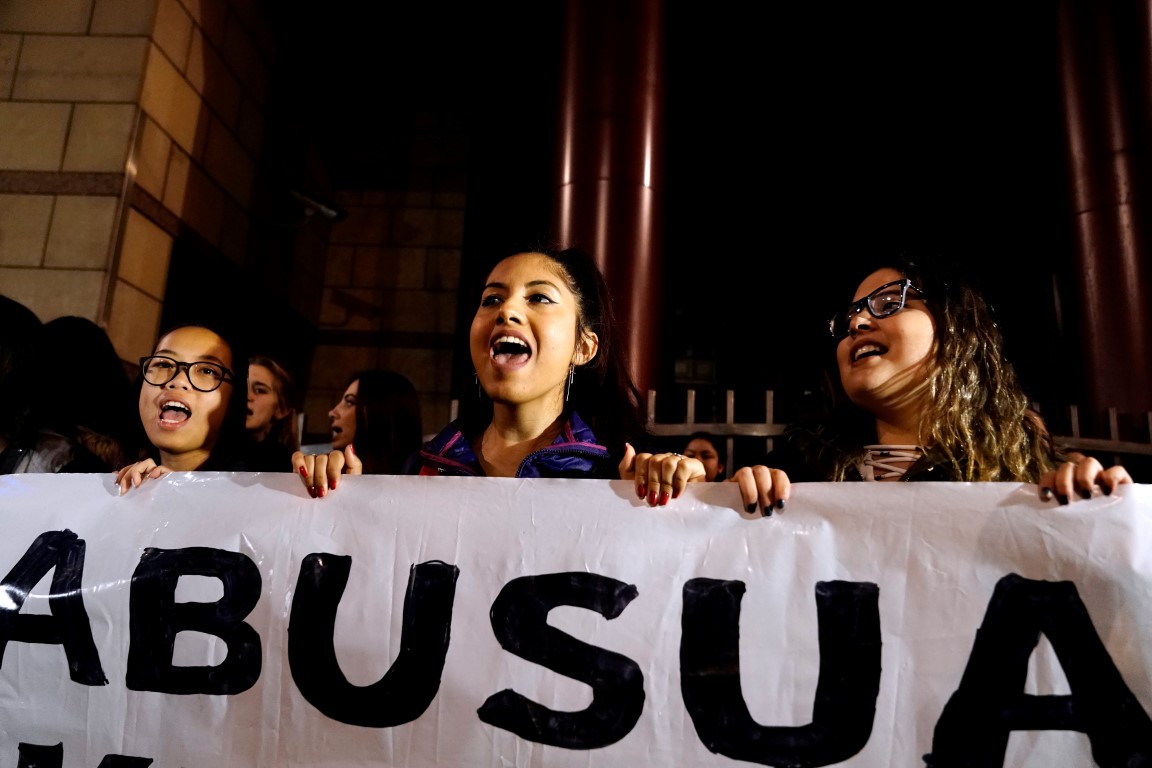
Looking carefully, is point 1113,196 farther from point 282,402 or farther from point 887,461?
point 282,402

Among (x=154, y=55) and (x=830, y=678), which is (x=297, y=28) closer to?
(x=154, y=55)

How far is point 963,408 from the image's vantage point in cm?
173

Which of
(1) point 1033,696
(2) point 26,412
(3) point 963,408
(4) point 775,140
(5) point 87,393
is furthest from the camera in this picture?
(4) point 775,140

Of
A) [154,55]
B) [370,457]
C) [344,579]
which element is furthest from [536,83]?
[344,579]

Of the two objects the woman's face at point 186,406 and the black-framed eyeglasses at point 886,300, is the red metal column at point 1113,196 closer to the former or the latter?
the black-framed eyeglasses at point 886,300

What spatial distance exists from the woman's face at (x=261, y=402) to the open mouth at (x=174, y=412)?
1371mm

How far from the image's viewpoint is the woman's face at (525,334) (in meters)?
1.81

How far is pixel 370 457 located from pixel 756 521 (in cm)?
229

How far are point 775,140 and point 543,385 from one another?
26.0 ft

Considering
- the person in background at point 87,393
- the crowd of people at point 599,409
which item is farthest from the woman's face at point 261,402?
the crowd of people at point 599,409

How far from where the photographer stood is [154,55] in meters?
5.01

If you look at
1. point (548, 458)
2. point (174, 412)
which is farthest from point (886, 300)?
point (174, 412)

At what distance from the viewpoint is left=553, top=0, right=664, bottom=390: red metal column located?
Answer: 16.7 ft

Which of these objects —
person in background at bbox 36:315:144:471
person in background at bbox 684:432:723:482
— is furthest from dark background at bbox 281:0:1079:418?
person in background at bbox 36:315:144:471
